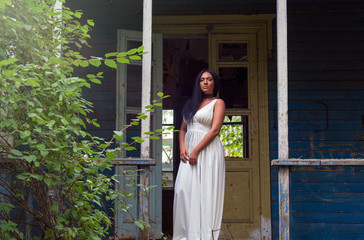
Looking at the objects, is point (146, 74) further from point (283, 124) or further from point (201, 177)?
point (283, 124)

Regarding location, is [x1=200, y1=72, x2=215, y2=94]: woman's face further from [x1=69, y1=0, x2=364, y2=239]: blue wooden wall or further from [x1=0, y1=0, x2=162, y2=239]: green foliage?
[x1=69, y1=0, x2=364, y2=239]: blue wooden wall

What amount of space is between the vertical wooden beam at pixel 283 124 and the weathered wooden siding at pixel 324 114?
1.68 meters

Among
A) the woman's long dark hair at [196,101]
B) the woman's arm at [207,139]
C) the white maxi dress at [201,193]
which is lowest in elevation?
the white maxi dress at [201,193]

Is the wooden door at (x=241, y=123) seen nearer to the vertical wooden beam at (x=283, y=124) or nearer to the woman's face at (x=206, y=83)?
the woman's face at (x=206, y=83)

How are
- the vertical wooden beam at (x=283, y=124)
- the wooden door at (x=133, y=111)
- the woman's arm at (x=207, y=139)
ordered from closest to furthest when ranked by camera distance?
the vertical wooden beam at (x=283, y=124), the woman's arm at (x=207, y=139), the wooden door at (x=133, y=111)

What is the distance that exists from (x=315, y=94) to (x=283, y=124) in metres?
1.93

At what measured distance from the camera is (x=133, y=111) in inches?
216

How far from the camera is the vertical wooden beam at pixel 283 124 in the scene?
380 centimetres

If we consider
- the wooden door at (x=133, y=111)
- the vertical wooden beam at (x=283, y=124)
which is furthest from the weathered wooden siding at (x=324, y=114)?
the vertical wooden beam at (x=283, y=124)

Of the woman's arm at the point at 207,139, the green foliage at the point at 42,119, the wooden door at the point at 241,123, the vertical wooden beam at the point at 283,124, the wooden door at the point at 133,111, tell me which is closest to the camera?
the green foliage at the point at 42,119

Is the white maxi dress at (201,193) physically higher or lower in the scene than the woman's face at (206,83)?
lower

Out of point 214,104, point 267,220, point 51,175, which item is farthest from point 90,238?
point 267,220

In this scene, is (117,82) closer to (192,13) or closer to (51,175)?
(192,13)

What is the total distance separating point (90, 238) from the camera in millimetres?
2852
